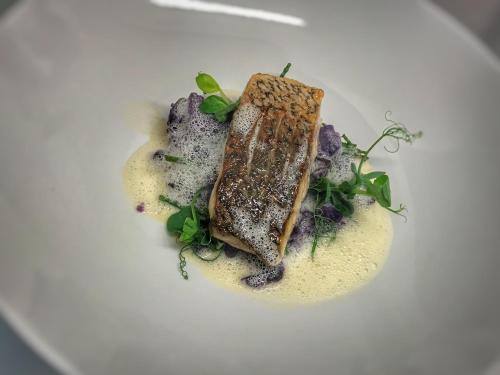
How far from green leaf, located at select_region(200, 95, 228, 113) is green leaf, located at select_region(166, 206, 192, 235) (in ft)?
1.45

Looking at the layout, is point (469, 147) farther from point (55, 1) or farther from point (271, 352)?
point (55, 1)

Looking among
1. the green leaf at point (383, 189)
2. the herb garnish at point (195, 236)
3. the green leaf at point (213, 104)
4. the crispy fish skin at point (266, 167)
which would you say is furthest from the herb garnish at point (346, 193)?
the green leaf at point (213, 104)

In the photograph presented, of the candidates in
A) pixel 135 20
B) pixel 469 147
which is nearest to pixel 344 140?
pixel 469 147

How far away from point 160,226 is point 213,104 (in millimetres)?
542

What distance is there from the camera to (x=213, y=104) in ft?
7.12

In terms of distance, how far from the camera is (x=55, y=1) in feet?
6.76

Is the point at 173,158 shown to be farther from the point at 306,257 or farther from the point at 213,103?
the point at 306,257

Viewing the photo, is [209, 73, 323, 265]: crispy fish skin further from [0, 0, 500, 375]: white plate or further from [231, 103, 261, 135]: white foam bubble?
[0, 0, 500, 375]: white plate

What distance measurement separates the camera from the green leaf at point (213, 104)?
7.11 feet

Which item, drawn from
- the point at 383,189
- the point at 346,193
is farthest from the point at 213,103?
the point at 383,189

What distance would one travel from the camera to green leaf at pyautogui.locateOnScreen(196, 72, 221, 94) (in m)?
2.18

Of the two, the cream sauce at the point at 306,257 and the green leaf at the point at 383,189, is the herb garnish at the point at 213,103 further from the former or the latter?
the green leaf at the point at 383,189

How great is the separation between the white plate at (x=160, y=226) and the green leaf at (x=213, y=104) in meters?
0.28

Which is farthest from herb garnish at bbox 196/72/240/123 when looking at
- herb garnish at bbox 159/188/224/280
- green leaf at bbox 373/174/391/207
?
green leaf at bbox 373/174/391/207
